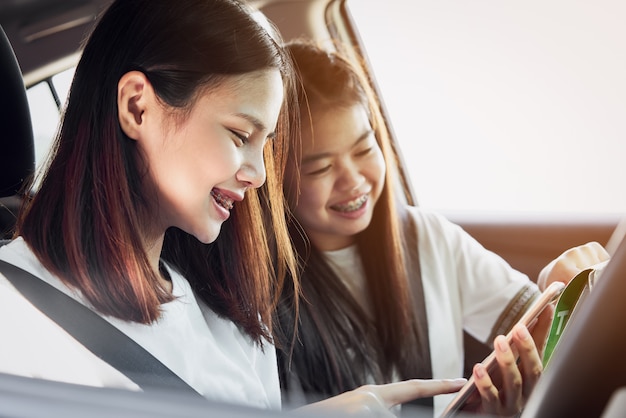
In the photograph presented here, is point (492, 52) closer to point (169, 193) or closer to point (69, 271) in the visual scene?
point (169, 193)

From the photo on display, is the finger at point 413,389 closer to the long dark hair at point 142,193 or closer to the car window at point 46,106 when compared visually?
the long dark hair at point 142,193

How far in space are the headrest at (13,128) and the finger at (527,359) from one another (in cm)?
78

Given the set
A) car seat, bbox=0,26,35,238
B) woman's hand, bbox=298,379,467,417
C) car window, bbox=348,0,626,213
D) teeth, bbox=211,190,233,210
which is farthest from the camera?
car seat, bbox=0,26,35,238

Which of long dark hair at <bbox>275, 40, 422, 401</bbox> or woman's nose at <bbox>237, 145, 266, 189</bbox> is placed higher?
woman's nose at <bbox>237, 145, 266, 189</bbox>

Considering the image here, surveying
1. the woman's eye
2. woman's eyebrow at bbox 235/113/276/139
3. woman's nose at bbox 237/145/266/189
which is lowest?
the woman's eye

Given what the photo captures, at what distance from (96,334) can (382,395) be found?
16.3 inches

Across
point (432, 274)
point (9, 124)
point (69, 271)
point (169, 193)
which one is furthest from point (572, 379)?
point (9, 124)

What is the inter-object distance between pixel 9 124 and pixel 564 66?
866mm

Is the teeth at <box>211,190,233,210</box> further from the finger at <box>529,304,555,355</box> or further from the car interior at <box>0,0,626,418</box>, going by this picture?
the finger at <box>529,304,555,355</box>

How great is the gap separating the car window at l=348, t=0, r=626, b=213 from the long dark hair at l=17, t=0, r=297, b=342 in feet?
0.59

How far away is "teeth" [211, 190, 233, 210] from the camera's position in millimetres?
1176

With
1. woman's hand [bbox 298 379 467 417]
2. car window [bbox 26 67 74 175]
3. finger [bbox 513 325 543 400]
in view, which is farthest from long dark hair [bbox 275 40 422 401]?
car window [bbox 26 67 74 175]

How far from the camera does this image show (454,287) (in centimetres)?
116

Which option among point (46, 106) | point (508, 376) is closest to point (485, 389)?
point (508, 376)
